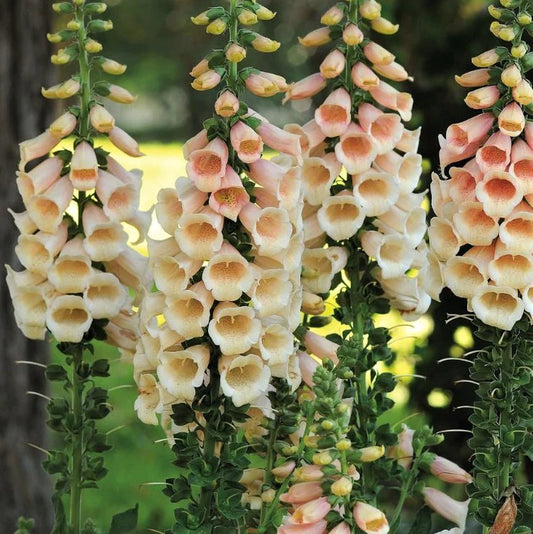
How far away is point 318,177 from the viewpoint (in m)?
2.32

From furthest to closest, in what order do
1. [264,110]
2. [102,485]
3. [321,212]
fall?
[264,110], [102,485], [321,212]

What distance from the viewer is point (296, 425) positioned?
83.7 inches

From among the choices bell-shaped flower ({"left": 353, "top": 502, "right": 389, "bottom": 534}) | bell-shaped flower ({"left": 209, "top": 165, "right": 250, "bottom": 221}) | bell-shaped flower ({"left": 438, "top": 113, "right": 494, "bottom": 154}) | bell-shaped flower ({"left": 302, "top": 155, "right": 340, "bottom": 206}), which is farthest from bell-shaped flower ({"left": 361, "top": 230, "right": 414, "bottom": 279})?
bell-shaped flower ({"left": 353, "top": 502, "right": 389, "bottom": 534})

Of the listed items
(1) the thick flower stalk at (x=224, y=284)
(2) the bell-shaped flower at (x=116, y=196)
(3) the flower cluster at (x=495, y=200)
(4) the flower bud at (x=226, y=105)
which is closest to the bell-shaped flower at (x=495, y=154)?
(3) the flower cluster at (x=495, y=200)

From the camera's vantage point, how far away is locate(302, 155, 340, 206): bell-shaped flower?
228 cm

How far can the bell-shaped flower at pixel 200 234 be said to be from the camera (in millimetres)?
1987

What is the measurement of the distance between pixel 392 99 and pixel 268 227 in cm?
49

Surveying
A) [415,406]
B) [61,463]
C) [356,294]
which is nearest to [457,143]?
[356,294]

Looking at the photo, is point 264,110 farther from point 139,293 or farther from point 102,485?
point 139,293

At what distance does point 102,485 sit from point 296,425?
3.47 metres

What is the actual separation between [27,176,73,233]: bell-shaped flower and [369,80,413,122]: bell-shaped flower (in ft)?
2.16

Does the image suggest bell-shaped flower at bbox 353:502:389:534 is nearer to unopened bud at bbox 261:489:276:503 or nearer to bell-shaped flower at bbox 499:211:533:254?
unopened bud at bbox 261:489:276:503

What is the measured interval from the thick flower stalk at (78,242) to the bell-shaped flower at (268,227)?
37cm

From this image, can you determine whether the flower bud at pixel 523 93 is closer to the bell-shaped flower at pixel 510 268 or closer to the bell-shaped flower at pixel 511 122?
the bell-shaped flower at pixel 511 122
